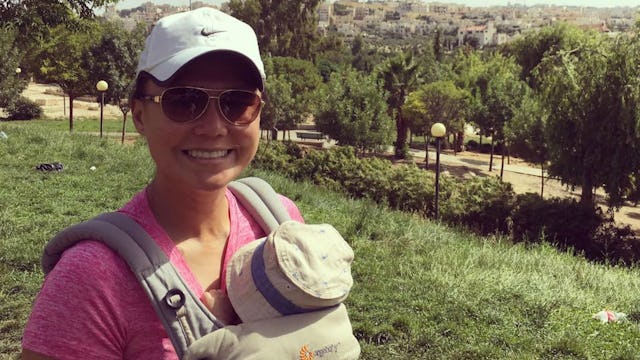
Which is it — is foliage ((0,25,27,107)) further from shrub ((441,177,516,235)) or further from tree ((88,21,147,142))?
shrub ((441,177,516,235))

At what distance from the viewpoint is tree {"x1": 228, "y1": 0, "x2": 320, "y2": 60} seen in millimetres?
46531

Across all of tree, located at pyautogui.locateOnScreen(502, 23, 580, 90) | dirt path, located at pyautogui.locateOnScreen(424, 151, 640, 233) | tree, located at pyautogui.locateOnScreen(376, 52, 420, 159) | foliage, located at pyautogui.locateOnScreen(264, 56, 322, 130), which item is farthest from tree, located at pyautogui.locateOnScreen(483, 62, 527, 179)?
tree, located at pyautogui.locateOnScreen(502, 23, 580, 90)

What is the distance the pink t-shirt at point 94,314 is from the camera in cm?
120

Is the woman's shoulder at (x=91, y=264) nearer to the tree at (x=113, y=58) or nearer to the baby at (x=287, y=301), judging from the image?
the baby at (x=287, y=301)

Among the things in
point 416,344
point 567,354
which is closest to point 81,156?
point 416,344

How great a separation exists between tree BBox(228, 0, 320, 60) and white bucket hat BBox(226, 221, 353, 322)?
45.8 m

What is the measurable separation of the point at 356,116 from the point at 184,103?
2716 centimetres

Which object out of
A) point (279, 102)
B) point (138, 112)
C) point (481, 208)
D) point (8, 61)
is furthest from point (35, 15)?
point (279, 102)

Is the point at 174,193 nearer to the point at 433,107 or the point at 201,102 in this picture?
the point at 201,102

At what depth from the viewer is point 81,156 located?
11.1 metres

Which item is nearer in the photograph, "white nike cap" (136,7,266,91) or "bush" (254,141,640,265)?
"white nike cap" (136,7,266,91)

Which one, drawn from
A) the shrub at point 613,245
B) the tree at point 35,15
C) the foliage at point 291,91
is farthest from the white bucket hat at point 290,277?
the foliage at point 291,91

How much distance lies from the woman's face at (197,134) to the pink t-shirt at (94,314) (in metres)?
0.23

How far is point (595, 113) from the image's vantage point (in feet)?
52.1
